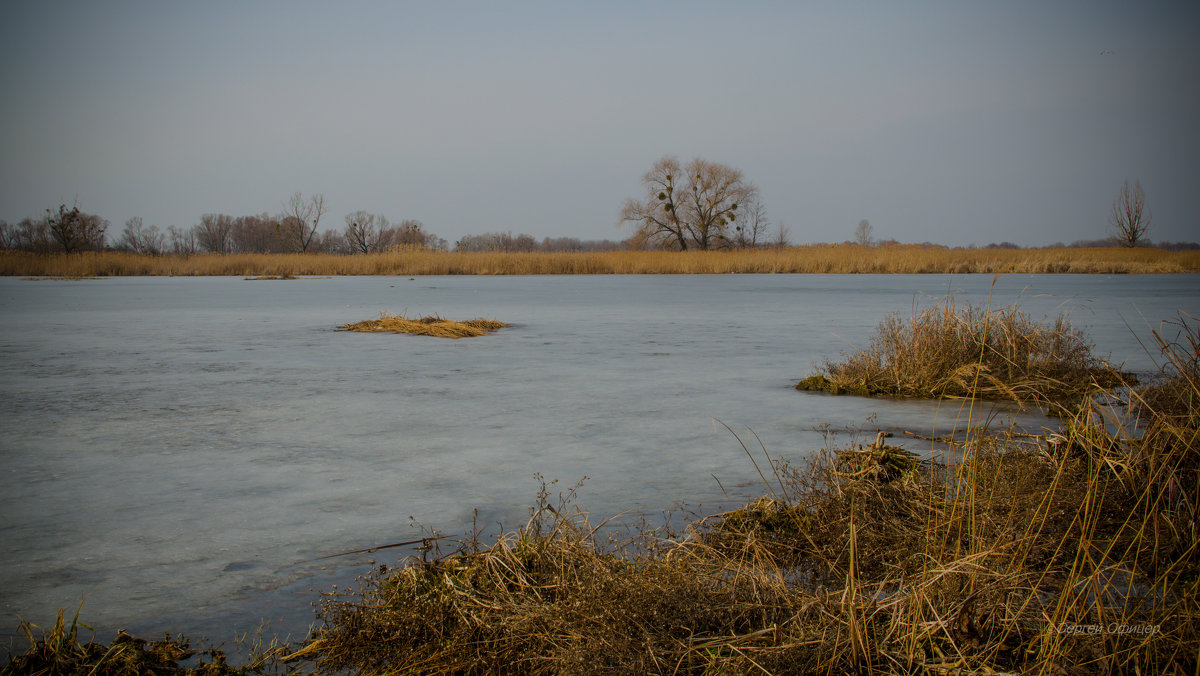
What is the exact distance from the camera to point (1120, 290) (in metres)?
19.2

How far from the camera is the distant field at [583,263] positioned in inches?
1315

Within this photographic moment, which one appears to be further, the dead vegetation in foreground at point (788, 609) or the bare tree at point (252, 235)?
the bare tree at point (252, 235)

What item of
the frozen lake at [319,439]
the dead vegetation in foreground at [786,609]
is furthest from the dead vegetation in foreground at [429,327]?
the dead vegetation in foreground at [786,609]

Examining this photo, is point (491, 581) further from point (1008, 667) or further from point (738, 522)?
point (1008, 667)

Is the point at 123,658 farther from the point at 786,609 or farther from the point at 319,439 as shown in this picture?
the point at 319,439

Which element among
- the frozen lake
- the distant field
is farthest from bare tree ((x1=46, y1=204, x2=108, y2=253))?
the frozen lake

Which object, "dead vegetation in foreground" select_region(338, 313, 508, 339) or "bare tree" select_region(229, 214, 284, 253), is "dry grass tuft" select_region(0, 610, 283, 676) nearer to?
"dead vegetation in foreground" select_region(338, 313, 508, 339)

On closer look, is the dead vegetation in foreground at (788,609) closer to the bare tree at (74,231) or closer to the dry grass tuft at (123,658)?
the dry grass tuft at (123,658)

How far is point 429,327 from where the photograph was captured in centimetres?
1084

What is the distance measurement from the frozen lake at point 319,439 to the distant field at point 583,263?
23.1 meters

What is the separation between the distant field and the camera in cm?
3341

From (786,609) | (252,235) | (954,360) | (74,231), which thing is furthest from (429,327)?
(252,235)

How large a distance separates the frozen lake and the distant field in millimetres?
23144

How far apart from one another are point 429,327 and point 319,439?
6161 millimetres
